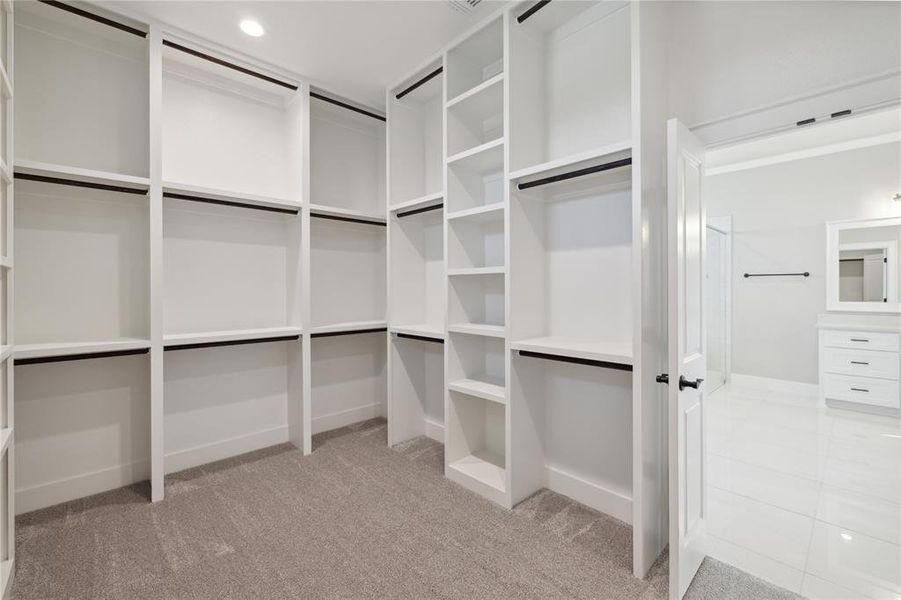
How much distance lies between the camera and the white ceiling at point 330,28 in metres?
2.26

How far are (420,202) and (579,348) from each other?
62.8 inches

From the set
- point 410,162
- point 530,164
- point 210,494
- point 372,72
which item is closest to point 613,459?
point 530,164

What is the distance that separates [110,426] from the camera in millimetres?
2551

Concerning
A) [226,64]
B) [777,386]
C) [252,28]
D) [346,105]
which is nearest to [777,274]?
[777,386]

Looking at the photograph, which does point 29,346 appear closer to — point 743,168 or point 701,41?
point 701,41

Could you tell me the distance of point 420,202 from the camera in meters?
2.93

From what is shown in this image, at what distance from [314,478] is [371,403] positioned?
1.18 metres

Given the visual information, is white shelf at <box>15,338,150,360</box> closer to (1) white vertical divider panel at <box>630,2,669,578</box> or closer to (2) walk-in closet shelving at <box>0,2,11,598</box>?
(2) walk-in closet shelving at <box>0,2,11,598</box>

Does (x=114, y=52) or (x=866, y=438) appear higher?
(x=114, y=52)

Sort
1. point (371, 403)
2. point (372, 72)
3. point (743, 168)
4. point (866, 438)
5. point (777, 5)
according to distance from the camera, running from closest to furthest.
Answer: point (777, 5)
point (372, 72)
point (866, 438)
point (371, 403)
point (743, 168)

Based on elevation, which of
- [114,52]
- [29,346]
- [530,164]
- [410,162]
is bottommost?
[29,346]

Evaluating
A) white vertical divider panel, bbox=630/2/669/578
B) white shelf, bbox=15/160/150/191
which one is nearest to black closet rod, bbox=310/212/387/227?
white shelf, bbox=15/160/150/191

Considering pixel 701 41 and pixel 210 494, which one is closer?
pixel 701 41

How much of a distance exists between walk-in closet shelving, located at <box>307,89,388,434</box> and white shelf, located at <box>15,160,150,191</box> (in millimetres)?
1119
